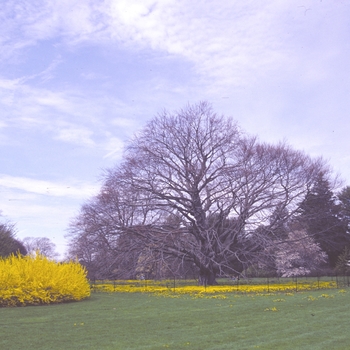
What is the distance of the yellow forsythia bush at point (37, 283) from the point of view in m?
18.6

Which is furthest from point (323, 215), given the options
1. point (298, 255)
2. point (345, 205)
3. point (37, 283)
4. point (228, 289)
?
point (37, 283)

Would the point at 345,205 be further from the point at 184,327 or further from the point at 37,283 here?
the point at 184,327

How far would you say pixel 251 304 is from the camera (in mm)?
16547

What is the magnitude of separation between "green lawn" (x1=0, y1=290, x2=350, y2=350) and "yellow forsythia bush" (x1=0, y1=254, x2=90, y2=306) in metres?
2.66

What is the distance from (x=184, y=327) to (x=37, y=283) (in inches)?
394

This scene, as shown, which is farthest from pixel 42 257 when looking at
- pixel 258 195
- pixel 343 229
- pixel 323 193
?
pixel 343 229

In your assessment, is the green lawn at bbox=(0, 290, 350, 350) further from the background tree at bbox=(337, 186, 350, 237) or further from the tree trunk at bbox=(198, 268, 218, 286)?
the background tree at bbox=(337, 186, 350, 237)

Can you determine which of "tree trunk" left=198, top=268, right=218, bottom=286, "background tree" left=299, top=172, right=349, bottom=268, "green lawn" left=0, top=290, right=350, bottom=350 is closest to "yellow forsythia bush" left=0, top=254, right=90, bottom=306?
"green lawn" left=0, top=290, right=350, bottom=350

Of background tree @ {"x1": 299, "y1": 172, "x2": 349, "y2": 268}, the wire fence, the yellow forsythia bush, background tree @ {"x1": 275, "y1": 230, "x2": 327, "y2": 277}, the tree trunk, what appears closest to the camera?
the yellow forsythia bush

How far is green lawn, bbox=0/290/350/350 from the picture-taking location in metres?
8.86

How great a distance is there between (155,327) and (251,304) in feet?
20.5

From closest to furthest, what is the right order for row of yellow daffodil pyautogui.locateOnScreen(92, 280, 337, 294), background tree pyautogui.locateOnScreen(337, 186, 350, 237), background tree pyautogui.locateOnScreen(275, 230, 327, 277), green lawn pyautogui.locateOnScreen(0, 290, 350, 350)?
green lawn pyautogui.locateOnScreen(0, 290, 350, 350) → row of yellow daffodil pyautogui.locateOnScreen(92, 280, 337, 294) → background tree pyautogui.locateOnScreen(275, 230, 327, 277) → background tree pyautogui.locateOnScreen(337, 186, 350, 237)

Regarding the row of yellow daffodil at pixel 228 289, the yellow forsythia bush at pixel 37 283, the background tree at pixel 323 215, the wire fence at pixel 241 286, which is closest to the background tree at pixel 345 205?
the background tree at pixel 323 215

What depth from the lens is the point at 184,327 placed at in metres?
11.2
